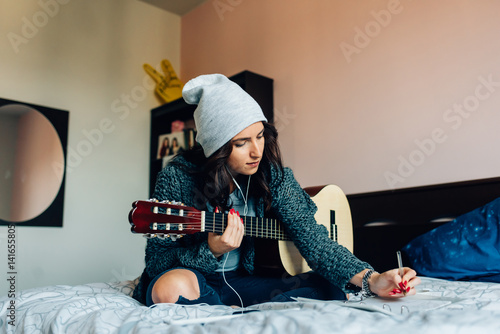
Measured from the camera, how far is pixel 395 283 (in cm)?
99

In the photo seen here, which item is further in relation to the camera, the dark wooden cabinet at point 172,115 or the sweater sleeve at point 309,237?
the dark wooden cabinet at point 172,115

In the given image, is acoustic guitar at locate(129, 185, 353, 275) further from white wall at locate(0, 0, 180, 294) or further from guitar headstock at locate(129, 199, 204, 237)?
white wall at locate(0, 0, 180, 294)

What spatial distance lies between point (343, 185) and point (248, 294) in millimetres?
1064

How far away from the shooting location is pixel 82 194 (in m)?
2.72

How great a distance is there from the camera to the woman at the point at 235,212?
1.13 metres

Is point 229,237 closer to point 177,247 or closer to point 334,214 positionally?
point 177,247

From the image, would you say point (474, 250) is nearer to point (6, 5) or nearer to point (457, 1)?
point (457, 1)

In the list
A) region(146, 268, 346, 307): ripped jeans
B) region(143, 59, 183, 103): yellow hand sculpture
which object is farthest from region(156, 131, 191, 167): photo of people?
region(146, 268, 346, 307): ripped jeans

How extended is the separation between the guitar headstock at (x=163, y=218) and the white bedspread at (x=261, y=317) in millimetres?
174

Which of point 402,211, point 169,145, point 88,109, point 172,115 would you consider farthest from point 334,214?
point 88,109

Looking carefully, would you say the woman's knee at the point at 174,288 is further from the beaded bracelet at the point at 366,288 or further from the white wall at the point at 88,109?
the white wall at the point at 88,109

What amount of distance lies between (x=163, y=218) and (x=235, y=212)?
22 centimetres

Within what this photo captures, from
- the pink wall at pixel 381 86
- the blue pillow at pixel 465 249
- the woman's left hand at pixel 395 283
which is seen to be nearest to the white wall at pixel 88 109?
the pink wall at pixel 381 86

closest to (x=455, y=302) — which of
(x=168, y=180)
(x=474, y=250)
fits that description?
(x=474, y=250)
